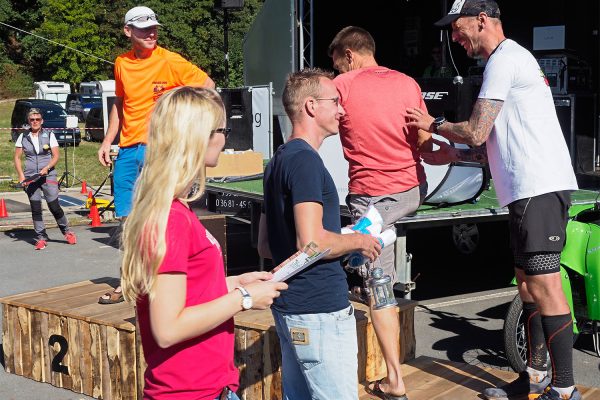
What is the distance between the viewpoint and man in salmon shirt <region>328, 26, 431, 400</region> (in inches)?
171

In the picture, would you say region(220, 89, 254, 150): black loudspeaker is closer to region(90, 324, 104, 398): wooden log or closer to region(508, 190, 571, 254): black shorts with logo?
region(90, 324, 104, 398): wooden log

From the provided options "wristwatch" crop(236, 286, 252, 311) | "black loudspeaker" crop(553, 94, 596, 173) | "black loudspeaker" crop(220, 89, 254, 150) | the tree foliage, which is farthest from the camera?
the tree foliage

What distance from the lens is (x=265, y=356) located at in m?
4.59

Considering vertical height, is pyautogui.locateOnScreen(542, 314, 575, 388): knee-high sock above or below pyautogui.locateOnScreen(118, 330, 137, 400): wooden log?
above

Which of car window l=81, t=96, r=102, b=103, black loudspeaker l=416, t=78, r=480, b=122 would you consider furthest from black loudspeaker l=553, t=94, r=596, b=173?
car window l=81, t=96, r=102, b=103

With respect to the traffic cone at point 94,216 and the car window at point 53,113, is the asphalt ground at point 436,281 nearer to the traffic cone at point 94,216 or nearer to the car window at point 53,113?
the traffic cone at point 94,216

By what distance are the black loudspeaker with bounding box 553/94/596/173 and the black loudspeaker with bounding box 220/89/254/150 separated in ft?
14.7

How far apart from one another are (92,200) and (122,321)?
7967mm

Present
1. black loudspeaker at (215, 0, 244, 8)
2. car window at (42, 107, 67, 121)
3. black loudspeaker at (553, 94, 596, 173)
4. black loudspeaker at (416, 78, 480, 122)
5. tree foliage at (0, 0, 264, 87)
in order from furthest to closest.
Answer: tree foliage at (0, 0, 264, 87), car window at (42, 107, 67, 121), black loudspeaker at (215, 0, 244, 8), black loudspeaker at (416, 78, 480, 122), black loudspeaker at (553, 94, 596, 173)

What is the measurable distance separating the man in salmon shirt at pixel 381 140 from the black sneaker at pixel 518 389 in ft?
1.65

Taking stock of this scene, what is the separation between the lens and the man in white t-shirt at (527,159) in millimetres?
3822

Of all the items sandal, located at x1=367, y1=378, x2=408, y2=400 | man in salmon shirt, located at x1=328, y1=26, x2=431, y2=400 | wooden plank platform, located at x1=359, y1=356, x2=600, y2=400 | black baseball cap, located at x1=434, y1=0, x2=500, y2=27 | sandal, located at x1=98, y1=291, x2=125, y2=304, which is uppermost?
black baseball cap, located at x1=434, y1=0, x2=500, y2=27

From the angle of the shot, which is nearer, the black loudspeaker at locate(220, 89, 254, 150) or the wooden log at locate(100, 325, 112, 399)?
the wooden log at locate(100, 325, 112, 399)

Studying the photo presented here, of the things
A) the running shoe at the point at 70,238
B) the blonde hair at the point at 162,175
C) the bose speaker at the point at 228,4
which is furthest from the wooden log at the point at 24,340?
the bose speaker at the point at 228,4
